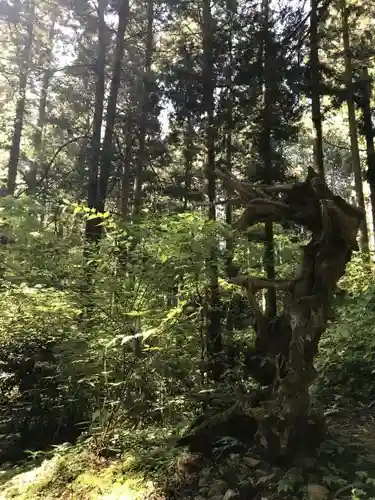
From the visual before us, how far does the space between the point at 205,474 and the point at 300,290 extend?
5.58 feet

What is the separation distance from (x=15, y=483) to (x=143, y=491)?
1665 millimetres

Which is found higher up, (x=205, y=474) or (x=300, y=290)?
(x=300, y=290)

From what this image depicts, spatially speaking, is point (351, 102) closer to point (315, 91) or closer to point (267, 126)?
point (315, 91)

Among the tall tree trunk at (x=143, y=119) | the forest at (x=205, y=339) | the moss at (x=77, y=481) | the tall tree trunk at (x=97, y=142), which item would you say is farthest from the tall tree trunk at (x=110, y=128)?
the moss at (x=77, y=481)

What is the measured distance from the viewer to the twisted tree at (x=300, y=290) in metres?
3.52

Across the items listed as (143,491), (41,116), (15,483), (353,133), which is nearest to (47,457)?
(15,483)

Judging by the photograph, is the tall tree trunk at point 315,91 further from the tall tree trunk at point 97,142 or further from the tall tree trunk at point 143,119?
the tall tree trunk at point 97,142

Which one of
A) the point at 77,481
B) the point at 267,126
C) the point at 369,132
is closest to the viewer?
the point at 77,481

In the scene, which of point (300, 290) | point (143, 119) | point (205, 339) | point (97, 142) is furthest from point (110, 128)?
point (300, 290)

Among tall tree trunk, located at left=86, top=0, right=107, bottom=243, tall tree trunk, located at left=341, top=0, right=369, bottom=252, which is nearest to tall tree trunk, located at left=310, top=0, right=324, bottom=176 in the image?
tall tree trunk, located at left=341, top=0, right=369, bottom=252

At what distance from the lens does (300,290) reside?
145 inches

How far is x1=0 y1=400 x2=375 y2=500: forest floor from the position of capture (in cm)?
330

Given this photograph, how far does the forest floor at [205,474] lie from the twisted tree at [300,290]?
26 centimetres

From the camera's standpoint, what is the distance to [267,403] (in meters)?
3.68
